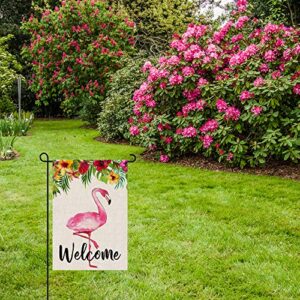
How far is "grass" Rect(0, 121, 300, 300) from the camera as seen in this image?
3.15 metres

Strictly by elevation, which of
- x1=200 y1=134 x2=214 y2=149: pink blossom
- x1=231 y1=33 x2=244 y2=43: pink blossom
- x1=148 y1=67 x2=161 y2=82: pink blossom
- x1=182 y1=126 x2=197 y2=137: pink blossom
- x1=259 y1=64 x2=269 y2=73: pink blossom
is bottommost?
x1=200 y1=134 x2=214 y2=149: pink blossom

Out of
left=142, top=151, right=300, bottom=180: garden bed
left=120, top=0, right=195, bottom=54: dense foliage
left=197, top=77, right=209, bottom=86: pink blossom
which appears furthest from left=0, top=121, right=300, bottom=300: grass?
left=120, top=0, right=195, bottom=54: dense foliage

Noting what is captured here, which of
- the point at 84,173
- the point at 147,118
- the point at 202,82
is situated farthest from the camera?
the point at 147,118

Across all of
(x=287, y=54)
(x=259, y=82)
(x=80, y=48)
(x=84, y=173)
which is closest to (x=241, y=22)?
(x=287, y=54)

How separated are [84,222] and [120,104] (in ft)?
28.4

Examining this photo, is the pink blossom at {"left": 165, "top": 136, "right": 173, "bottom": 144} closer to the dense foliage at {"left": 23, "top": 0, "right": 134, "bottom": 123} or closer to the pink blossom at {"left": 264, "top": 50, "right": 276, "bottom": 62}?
the pink blossom at {"left": 264, "top": 50, "right": 276, "bottom": 62}

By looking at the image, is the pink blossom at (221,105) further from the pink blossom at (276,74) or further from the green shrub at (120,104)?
the green shrub at (120,104)

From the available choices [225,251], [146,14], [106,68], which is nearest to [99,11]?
[106,68]

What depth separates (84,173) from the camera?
8.59 feet

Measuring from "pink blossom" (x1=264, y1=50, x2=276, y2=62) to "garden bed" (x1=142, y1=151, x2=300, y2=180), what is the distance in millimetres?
1546

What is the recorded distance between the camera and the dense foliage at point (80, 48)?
44.6 feet

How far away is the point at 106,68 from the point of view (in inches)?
535

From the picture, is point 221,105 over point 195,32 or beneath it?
beneath

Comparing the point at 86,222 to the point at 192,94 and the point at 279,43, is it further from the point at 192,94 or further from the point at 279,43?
the point at 279,43
